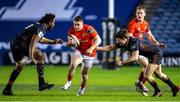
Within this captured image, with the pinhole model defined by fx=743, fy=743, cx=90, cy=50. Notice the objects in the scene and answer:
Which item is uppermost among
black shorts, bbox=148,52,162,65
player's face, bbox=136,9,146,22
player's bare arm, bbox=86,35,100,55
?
player's face, bbox=136,9,146,22

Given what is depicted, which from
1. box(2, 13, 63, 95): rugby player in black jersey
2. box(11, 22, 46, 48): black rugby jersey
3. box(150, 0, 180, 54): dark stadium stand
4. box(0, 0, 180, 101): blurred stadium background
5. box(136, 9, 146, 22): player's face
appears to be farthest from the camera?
box(150, 0, 180, 54): dark stadium stand

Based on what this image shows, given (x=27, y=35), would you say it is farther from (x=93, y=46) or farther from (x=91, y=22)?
(x=91, y=22)

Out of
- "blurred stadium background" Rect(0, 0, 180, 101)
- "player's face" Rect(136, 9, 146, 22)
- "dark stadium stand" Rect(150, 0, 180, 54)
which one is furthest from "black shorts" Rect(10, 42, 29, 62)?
"dark stadium stand" Rect(150, 0, 180, 54)

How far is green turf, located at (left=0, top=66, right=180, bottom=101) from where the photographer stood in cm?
1644

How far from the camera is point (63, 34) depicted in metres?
32.5

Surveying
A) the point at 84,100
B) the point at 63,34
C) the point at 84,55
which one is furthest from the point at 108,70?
the point at 84,100

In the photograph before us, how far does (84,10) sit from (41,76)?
15.2 meters

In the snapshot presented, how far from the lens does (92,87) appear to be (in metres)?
20.3

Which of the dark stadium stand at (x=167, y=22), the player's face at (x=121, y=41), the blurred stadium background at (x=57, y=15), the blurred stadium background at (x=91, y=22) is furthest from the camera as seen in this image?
the dark stadium stand at (x=167, y=22)

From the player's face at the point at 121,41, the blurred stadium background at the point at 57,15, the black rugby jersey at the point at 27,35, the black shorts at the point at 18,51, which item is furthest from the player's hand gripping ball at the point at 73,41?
the blurred stadium background at the point at 57,15

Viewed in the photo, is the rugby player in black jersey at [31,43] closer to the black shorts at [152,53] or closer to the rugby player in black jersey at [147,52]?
the rugby player in black jersey at [147,52]

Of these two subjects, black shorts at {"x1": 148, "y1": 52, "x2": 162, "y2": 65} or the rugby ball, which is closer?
black shorts at {"x1": 148, "y1": 52, "x2": 162, "y2": 65}

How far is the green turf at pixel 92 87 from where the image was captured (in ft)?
53.9

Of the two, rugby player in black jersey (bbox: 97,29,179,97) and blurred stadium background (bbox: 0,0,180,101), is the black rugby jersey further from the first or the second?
blurred stadium background (bbox: 0,0,180,101)
